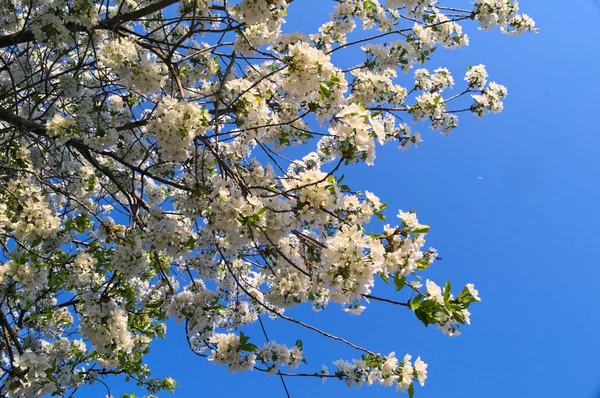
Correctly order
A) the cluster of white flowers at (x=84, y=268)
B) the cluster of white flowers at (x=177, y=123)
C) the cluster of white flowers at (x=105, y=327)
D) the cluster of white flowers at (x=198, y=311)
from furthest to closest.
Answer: the cluster of white flowers at (x=84, y=268), the cluster of white flowers at (x=198, y=311), the cluster of white flowers at (x=105, y=327), the cluster of white flowers at (x=177, y=123)

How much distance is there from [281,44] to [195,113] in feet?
5.92

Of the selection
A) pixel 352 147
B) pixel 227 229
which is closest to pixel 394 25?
pixel 352 147

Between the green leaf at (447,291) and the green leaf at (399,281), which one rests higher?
the green leaf at (399,281)

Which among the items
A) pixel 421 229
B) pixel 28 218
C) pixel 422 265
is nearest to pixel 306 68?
pixel 421 229

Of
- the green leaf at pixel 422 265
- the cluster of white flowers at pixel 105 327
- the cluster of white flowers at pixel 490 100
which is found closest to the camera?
the green leaf at pixel 422 265

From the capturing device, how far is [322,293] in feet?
12.6

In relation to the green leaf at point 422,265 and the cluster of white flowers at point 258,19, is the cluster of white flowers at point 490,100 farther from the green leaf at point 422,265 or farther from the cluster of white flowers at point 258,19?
the green leaf at point 422,265

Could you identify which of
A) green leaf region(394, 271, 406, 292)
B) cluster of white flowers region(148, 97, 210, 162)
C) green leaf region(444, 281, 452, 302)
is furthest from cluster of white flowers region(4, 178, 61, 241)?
green leaf region(444, 281, 452, 302)

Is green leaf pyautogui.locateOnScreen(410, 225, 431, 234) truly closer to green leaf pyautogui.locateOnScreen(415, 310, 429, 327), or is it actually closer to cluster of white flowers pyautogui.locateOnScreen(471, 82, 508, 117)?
green leaf pyautogui.locateOnScreen(415, 310, 429, 327)

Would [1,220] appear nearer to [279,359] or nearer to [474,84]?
[279,359]

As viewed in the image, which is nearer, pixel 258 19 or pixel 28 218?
pixel 258 19

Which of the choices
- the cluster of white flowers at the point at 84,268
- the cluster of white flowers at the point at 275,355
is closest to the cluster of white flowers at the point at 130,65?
the cluster of white flowers at the point at 84,268

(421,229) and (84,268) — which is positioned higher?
(84,268)

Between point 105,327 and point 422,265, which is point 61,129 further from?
point 422,265
